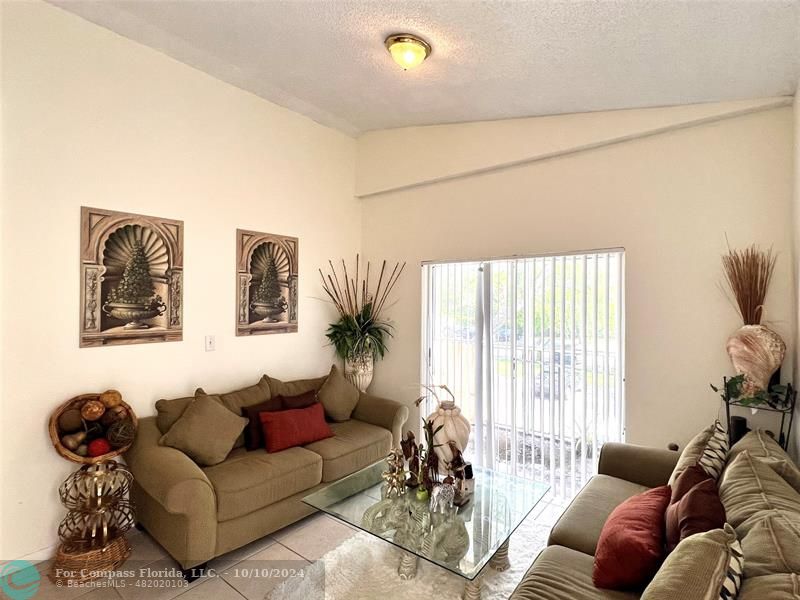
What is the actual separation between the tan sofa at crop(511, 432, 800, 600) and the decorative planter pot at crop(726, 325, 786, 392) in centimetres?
40

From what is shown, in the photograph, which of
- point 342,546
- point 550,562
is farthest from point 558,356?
point 342,546

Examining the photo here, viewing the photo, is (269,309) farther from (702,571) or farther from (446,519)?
(702,571)

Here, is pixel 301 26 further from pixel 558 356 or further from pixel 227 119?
pixel 558 356

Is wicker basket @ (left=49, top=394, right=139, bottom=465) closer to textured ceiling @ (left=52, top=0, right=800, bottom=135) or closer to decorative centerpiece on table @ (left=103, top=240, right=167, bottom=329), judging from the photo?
decorative centerpiece on table @ (left=103, top=240, right=167, bottom=329)

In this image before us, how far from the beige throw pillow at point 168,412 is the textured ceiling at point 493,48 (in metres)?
2.50

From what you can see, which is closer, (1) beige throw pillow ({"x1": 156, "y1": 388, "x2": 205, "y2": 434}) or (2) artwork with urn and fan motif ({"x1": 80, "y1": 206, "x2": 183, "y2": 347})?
(2) artwork with urn and fan motif ({"x1": 80, "y1": 206, "x2": 183, "y2": 347})

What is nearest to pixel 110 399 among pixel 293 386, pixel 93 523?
pixel 93 523

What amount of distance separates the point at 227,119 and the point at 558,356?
11.0 feet

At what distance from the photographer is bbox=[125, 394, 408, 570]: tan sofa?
2.17m

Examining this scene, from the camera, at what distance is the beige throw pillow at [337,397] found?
359 centimetres

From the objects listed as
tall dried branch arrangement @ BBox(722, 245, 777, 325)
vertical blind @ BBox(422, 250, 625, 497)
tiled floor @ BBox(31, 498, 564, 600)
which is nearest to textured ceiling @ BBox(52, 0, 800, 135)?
tall dried branch arrangement @ BBox(722, 245, 777, 325)

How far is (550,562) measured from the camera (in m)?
1.64

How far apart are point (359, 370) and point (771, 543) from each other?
10.7 feet

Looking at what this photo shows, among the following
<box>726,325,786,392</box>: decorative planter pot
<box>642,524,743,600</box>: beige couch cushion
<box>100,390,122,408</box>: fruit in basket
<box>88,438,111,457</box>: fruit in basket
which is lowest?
<box>88,438,111,457</box>: fruit in basket
